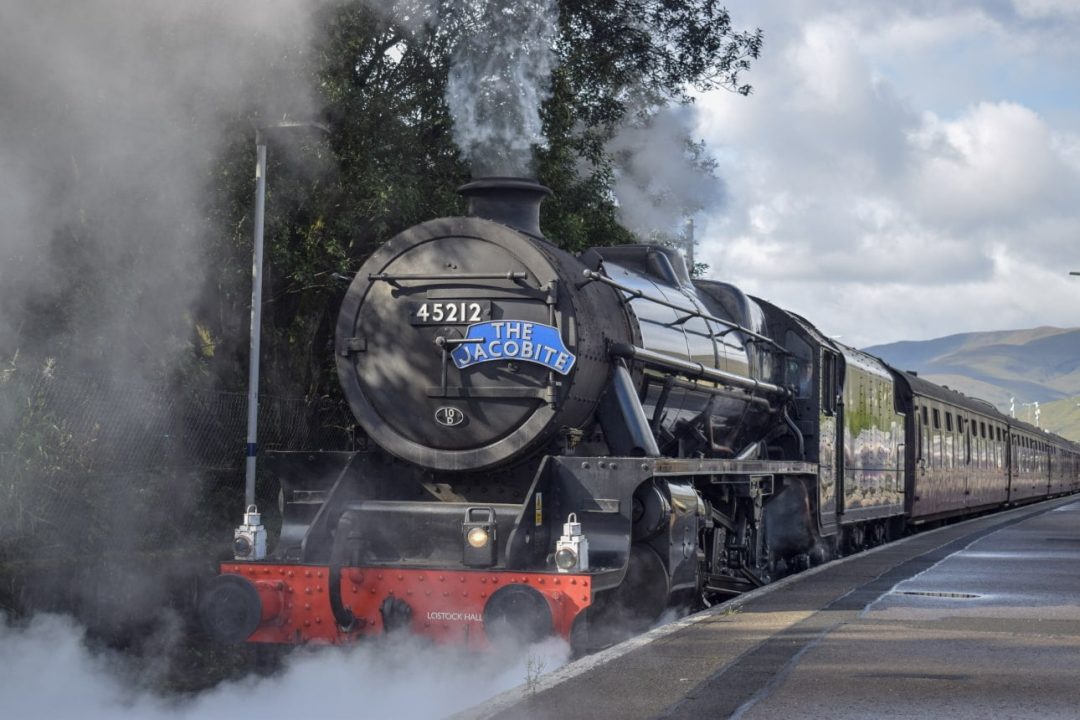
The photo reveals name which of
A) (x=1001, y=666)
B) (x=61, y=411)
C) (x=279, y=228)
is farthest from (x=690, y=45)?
(x=1001, y=666)

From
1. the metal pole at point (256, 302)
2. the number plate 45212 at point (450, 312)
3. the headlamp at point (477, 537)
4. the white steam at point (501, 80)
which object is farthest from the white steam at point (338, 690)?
the metal pole at point (256, 302)

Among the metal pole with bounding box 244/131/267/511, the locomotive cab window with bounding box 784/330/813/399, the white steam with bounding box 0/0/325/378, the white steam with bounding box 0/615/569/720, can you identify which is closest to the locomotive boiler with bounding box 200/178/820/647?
the white steam with bounding box 0/615/569/720

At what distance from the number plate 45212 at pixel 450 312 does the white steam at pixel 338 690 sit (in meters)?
2.08

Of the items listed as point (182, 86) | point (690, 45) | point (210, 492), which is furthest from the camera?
point (690, 45)

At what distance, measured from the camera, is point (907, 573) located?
1162 cm

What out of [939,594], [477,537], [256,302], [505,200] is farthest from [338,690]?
[256,302]

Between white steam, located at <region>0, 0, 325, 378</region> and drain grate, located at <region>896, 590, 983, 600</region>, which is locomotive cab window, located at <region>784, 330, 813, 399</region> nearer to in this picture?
drain grate, located at <region>896, 590, 983, 600</region>

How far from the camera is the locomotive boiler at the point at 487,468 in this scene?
24.1 ft

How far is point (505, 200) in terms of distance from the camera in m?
8.70

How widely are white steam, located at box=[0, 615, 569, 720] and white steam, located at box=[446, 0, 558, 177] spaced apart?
15.2ft

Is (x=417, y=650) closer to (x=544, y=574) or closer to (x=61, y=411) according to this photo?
(x=544, y=574)

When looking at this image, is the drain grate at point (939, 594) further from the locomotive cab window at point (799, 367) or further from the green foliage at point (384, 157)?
the green foliage at point (384, 157)

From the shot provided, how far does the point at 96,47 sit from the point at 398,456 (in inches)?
122

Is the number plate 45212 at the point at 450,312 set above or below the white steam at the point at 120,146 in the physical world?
below
